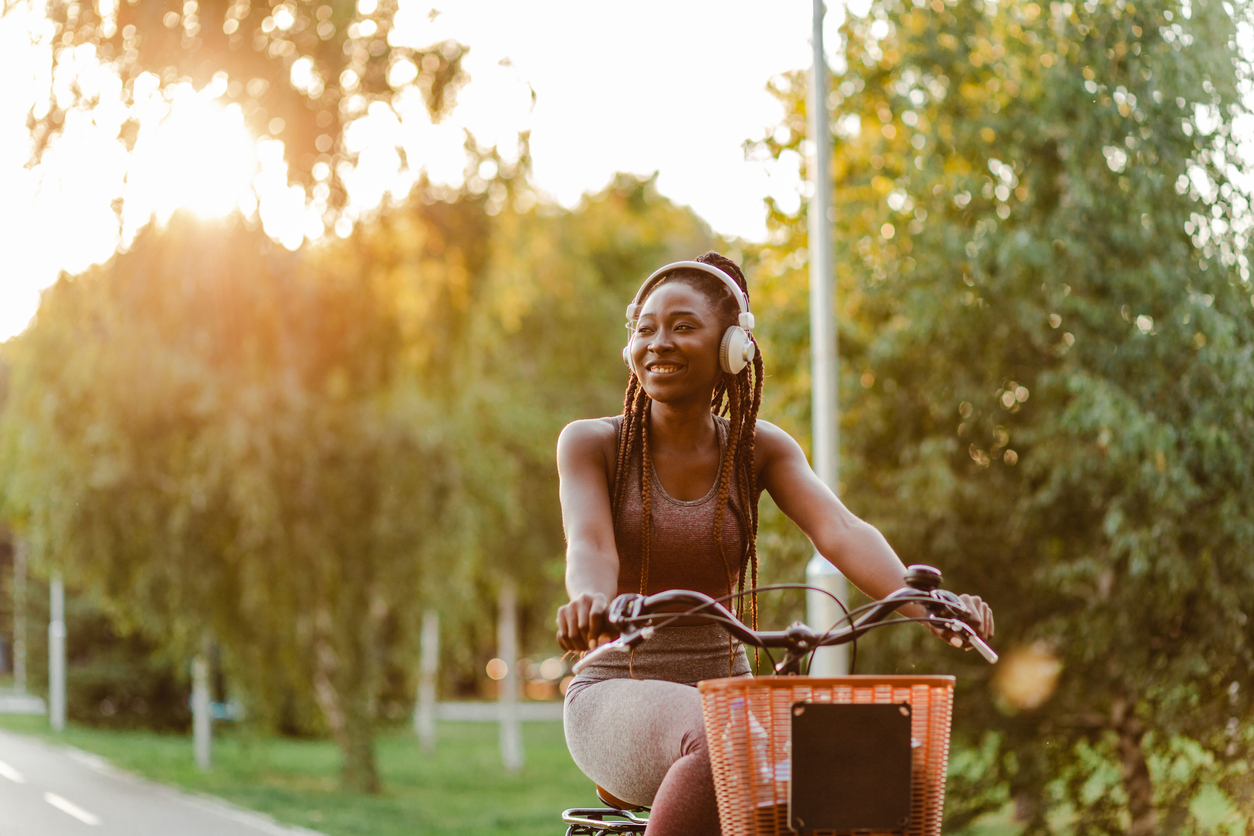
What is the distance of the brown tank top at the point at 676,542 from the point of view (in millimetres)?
2625

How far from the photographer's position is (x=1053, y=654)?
923 centimetres

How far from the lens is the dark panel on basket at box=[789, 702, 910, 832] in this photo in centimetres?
194

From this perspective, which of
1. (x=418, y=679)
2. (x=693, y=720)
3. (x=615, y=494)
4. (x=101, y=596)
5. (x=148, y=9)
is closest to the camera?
(x=693, y=720)

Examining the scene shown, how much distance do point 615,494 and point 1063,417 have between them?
6.31 metres

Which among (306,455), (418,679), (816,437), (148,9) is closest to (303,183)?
(148,9)

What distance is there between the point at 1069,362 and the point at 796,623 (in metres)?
→ 7.08

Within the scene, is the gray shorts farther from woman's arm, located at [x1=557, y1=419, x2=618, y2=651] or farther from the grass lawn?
the grass lawn

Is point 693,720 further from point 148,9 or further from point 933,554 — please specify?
point 148,9

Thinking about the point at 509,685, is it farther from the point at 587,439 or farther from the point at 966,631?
the point at 966,631

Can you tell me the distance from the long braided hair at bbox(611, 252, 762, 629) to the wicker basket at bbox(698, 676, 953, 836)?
0.64 meters

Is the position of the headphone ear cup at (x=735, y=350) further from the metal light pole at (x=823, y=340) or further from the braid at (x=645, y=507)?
the metal light pole at (x=823, y=340)

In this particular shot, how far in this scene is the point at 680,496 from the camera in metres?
2.69

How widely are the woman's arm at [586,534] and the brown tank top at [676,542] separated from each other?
0.16 feet

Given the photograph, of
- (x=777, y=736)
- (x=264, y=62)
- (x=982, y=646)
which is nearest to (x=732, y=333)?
(x=982, y=646)
